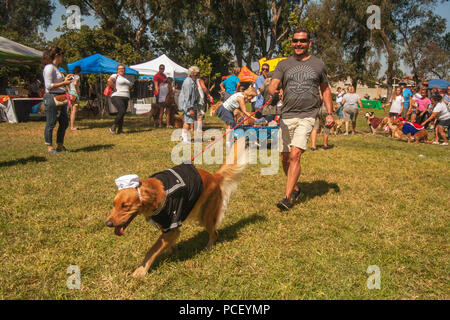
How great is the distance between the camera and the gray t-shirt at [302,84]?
463 centimetres

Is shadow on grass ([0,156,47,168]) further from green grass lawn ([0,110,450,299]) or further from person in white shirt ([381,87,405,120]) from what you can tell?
person in white shirt ([381,87,405,120])

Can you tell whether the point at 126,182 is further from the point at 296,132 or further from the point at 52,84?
the point at 52,84

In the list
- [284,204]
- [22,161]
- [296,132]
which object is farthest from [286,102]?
[22,161]

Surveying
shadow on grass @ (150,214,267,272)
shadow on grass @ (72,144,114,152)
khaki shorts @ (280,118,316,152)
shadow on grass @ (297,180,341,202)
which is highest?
khaki shorts @ (280,118,316,152)

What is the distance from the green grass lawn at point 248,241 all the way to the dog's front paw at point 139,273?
0.22ft

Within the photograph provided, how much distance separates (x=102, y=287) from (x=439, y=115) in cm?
1318

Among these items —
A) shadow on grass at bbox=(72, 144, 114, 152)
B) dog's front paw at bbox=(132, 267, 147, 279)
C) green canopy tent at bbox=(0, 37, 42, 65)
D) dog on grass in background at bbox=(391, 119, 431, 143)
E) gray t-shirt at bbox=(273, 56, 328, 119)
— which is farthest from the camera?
green canopy tent at bbox=(0, 37, 42, 65)

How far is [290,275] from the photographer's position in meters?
2.96

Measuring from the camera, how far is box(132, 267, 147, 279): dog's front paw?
2.90 meters

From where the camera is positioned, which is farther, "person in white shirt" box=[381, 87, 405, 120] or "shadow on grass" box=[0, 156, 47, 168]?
"person in white shirt" box=[381, 87, 405, 120]

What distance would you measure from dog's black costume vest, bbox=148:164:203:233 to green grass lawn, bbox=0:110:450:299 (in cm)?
52

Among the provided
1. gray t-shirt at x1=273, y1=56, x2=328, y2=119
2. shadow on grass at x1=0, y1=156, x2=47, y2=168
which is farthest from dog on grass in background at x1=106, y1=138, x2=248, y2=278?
shadow on grass at x1=0, y1=156, x2=47, y2=168
